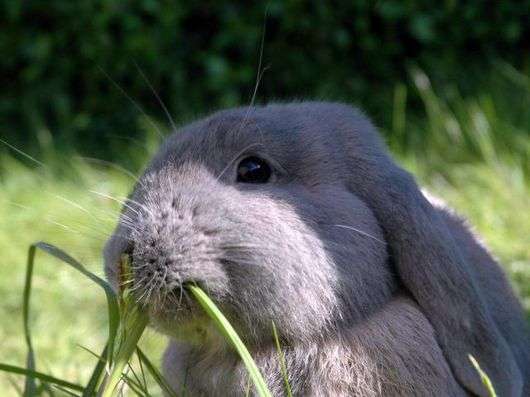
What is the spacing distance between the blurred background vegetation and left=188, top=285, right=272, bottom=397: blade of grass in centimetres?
284

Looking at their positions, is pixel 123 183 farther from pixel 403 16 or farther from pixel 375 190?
pixel 375 190

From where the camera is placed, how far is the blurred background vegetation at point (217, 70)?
559cm

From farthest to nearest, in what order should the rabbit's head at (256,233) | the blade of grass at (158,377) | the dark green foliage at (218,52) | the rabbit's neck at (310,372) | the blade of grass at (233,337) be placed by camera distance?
the dark green foliage at (218,52)
the blade of grass at (158,377)
the rabbit's neck at (310,372)
the rabbit's head at (256,233)
the blade of grass at (233,337)

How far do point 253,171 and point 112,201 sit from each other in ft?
7.57

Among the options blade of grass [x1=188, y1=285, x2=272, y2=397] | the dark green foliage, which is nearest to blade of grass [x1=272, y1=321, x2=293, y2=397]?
blade of grass [x1=188, y1=285, x2=272, y2=397]

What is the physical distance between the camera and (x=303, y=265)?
8.33 ft

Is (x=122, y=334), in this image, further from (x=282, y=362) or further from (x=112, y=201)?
(x=112, y=201)

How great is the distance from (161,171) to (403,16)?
420cm

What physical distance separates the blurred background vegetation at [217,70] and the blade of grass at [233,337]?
2.84 meters

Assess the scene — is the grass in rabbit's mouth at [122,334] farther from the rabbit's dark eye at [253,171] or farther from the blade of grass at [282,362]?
the rabbit's dark eye at [253,171]

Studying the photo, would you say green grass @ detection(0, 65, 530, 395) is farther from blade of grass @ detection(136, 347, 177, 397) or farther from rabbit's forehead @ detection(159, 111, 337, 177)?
rabbit's forehead @ detection(159, 111, 337, 177)

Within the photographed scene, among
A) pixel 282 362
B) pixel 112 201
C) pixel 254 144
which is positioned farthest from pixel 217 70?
pixel 282 362

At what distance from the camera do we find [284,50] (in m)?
6.77

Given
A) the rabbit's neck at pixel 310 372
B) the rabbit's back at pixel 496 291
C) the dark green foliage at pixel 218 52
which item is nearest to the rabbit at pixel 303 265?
the rabbit's neck at pixel 310 372
